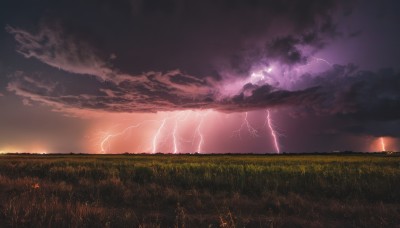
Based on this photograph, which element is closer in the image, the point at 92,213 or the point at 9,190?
the point at 92,213

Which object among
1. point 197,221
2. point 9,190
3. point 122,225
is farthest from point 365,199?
point 9,190

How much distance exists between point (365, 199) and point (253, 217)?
490 centimetres

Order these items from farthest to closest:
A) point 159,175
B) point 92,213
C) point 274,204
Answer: point 159,175 < point 274,204 < point 92,213

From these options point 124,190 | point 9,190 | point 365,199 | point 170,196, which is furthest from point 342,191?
point 9,190

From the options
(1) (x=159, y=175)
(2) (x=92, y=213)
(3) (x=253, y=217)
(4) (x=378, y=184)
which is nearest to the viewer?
(2) (x=92, y=213)

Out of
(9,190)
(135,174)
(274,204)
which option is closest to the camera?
(274,204)

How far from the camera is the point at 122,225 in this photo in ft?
23.1

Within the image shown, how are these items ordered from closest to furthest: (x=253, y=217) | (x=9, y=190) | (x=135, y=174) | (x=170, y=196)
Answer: (x=253, y=217) < (x=170, y=196) < (x=9, y=190) < (x=135, y=174)

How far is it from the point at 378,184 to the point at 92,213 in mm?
10666

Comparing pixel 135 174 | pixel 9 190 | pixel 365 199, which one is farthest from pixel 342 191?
pixel 9 190

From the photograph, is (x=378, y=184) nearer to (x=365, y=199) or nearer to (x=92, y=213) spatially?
(x=365, y=199)

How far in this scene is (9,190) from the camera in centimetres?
1167

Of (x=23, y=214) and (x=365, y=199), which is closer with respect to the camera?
(x=23, y=214)

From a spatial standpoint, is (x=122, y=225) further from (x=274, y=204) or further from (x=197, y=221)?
(x=274, y=204)
